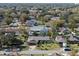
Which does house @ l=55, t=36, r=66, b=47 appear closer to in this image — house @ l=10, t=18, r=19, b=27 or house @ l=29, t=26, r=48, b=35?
house @ l=29, t=26, r=48, b=35

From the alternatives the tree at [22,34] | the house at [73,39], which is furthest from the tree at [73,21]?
the tree at [22,34]

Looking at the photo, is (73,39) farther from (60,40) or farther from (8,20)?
(8,20)

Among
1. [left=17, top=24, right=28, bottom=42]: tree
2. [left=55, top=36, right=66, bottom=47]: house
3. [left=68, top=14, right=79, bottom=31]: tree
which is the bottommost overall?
[left=55, top=36, right=66, bottom=47]: house

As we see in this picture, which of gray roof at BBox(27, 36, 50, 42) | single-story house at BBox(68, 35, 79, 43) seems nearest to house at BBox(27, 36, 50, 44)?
gray roof at BBox(27, 36, 50, 42)

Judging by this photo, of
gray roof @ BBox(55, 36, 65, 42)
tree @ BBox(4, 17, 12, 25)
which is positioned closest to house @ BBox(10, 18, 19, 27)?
tree @ BBox(4, 17, 12, 25)

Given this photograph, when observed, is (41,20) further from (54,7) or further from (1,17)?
(1,17)

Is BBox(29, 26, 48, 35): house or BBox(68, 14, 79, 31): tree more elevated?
BBox(68, 14, 79, 31): tree

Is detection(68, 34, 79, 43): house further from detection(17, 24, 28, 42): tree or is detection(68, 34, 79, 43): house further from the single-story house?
detection(17, 24, 28, 42): tree

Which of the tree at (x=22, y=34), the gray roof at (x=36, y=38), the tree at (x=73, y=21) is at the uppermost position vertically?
the tree at (x=73, y=21)

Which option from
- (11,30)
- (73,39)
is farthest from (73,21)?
(11,30)

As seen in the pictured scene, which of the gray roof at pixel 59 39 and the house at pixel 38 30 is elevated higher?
the house at pixel 38 30

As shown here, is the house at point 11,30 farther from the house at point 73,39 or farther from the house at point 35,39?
the house at point 73,39

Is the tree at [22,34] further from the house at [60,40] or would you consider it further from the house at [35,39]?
the house at [60,40]

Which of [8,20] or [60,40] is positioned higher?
[8,20]
